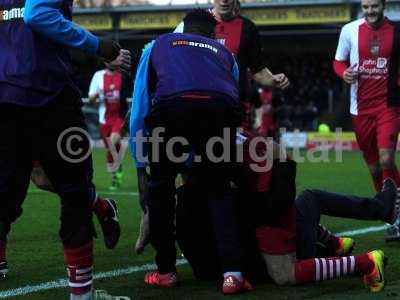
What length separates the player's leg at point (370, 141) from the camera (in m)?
8.23

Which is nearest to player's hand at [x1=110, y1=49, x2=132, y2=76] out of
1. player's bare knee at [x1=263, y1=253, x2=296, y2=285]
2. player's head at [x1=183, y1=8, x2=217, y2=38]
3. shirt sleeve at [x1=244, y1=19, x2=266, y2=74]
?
player's head at [x1=183, y1=8, x2=217, y2=38]

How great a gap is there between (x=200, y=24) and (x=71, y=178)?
1.52 meters

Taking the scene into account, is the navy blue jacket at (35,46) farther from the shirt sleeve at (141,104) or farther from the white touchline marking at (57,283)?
the white touchline marking at (57,283)

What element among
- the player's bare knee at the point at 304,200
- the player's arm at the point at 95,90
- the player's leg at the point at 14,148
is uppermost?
the player's arm at the point at 95,90

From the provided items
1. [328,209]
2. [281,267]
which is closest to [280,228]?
[281,267]

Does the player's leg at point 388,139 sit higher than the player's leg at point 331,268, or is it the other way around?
the player's leg at point 388,139

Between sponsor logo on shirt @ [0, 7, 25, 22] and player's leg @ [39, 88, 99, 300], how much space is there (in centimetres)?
48

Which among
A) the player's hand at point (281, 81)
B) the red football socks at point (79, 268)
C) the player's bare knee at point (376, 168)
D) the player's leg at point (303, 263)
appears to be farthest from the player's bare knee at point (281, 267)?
the player's bare knee at point (376, 168)

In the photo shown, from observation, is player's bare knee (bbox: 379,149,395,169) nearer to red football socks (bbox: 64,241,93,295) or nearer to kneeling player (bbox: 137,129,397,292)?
kneeling player (bbox: 137,129,397,292)

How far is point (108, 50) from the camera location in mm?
4816

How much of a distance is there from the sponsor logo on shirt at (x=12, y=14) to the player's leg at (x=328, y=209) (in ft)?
7.13

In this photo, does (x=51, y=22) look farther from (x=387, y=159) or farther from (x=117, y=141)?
(x=117, y=141)

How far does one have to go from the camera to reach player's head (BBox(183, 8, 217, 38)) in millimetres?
5633

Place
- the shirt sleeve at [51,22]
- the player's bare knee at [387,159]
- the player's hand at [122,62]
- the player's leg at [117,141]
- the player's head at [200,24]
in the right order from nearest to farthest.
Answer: the shirt sleeve at [51,22]
the player's hand at [122,62]
the player's head at [200,24]
the player's bare knee at [387,159]
the player's leg at [117,141]
